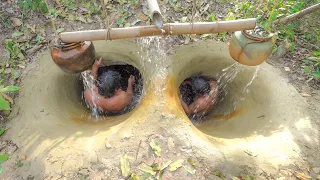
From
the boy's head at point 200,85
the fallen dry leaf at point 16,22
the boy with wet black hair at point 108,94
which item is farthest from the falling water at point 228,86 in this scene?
the fallen dry leaf at point 16,22

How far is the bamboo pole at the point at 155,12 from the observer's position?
99.2 inches

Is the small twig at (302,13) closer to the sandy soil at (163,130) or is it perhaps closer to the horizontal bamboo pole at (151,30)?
the sandy soil at (163,130)

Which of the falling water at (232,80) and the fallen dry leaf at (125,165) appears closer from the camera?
the fallen dry leaf at (125,165)

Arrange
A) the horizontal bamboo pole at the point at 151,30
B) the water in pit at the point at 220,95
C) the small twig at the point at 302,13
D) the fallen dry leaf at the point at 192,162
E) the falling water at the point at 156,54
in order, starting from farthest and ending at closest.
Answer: the water in pit at the point at 220,95
the falling water at the point at 156,54
the small twig at the point at 302,13
the fallen dry leaf at the point at 192,162
the horizontal bamboo pole at the point at 151,30

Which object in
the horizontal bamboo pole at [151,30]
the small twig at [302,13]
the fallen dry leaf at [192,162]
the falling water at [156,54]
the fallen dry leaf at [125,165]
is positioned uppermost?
the horizontal bamboo pole at [151,30]

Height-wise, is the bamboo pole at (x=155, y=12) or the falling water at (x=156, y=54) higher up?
the bamboo pole at (x=155, y=12)

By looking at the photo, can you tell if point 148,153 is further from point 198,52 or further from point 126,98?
point 198,52

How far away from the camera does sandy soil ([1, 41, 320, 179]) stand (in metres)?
3.05

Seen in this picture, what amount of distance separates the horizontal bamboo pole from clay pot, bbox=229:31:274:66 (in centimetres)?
18

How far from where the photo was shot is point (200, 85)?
4.71 meters

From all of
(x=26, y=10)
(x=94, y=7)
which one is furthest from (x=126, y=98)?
(x=26, y=10)

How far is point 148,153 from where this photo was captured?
3121 millimetres

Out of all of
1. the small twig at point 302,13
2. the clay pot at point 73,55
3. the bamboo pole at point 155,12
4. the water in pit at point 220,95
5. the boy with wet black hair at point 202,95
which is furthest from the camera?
the boy with wet black hair at point 202,95

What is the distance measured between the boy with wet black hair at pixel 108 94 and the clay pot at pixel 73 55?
101 cm
